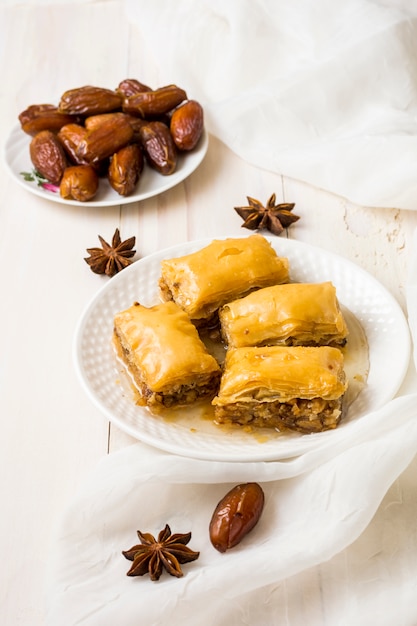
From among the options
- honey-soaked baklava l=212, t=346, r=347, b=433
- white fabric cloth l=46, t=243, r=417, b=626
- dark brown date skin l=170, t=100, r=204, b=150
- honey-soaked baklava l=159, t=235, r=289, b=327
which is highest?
dark brown date skin l=170, t=100, r=204, b=150

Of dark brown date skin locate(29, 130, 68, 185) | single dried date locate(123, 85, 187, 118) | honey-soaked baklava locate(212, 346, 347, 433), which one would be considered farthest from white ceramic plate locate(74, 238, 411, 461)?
single dried date locate(123, 85, 187, 118)

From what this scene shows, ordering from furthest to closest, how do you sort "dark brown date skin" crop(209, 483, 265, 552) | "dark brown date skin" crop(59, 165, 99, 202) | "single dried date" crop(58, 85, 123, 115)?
"single dried date" crop(58, 85, 123, 115), "dark brown date skin" crop(59, 165, 99, 202), "dark brown date skin" crop(209, 483, 265, 552)

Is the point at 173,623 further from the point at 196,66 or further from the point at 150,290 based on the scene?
the point at 196,66

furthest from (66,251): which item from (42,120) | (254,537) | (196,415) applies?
(254,537)

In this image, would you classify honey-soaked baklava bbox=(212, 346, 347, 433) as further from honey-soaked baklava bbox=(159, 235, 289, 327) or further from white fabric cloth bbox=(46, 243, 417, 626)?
honey-soaked baklava bbox=(159, 235, 289, 327)

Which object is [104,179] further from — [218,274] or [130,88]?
[218,274]

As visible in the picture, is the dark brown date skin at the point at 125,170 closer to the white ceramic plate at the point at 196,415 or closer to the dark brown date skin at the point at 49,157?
the dark brown date skin at the point at 49,157
